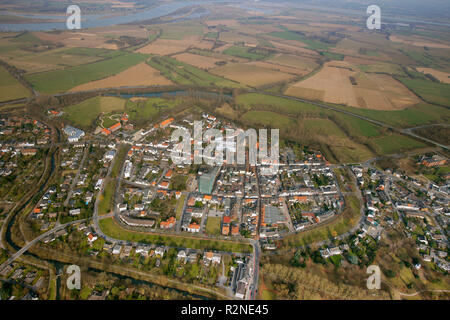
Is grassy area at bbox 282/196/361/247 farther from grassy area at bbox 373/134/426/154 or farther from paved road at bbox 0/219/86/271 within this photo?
paved road at bbox 0/219/86/271

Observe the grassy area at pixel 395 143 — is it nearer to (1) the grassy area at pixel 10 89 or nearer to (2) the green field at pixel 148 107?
(2) the green field at pixel 148 107

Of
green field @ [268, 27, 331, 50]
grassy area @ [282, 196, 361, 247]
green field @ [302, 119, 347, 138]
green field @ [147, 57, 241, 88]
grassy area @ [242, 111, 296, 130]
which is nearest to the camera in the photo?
grassy area @ [282, 196, 361, 247]

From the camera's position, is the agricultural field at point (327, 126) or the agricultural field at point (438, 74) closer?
the agricultural field at point (327, 126)

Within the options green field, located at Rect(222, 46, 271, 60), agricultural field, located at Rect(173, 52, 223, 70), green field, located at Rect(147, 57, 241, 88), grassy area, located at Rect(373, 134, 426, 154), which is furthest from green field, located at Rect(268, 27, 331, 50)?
grassy area, located at Rect(373, 134, 426, 154)

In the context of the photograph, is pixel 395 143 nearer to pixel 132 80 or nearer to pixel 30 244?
pixel 30 244

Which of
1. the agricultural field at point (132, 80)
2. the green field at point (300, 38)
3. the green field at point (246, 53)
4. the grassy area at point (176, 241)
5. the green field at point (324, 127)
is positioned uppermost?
the green field at point (300, 38)

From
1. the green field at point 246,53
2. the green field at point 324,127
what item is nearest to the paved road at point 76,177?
the green field at point 324,127

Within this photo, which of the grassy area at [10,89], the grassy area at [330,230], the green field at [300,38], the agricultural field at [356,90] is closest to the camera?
the grassy area at [330,230]
